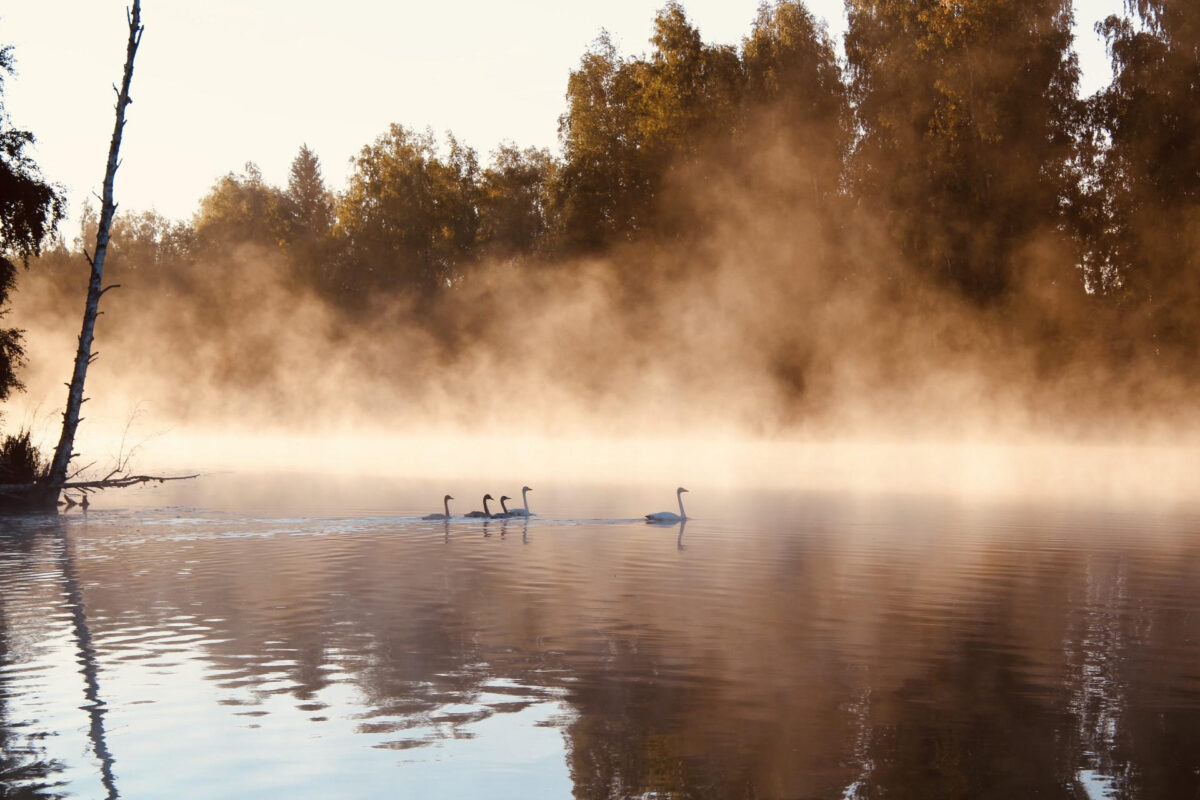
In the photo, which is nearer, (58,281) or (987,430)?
(987,430)

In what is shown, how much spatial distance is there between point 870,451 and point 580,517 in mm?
36880

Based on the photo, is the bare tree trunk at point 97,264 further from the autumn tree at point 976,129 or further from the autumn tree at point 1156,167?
the autumn tree at point 1156,167

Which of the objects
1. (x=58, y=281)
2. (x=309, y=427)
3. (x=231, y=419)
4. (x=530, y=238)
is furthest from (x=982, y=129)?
(x=58, y=281)

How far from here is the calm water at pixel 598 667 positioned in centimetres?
954

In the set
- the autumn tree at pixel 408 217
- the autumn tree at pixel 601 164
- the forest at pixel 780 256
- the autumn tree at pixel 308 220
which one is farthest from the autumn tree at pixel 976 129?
the autumn tree at pixel 308 220

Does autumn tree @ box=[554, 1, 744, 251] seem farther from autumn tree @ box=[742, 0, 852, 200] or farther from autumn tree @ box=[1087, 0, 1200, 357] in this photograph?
autumn tree @ box=[1087, 0, 1200, 357]

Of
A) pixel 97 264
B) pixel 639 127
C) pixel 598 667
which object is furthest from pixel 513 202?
pixel 598 667

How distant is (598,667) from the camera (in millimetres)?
13141

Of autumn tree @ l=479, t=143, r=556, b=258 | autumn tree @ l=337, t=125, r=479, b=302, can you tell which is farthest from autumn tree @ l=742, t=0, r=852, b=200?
autumn tree @ l=337, t=125, r=479, b=302

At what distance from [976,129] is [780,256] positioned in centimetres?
1555

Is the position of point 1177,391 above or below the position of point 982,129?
below

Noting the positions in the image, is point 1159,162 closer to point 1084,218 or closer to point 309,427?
point 1084,218

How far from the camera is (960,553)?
23.1 metres

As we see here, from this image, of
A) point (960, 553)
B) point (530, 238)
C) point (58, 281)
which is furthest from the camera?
point (58, 281)
